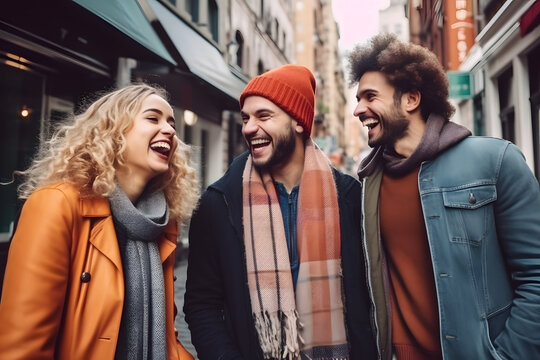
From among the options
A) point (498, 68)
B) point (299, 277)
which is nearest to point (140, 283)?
point (299, 277)

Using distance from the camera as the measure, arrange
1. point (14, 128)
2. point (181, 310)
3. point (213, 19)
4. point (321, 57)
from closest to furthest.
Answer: point (14, 128) → point (181, 310) → point (213, 19) → point (321, 57)

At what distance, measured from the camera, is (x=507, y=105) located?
352 inches

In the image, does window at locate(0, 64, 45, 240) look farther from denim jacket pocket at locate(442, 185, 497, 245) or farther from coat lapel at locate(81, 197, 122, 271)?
denim jacket pocket at locate(442, 185, 497, 245)

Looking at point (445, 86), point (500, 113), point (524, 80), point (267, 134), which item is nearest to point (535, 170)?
point (524, 80)

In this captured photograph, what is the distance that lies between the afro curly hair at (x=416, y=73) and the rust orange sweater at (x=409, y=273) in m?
0.39

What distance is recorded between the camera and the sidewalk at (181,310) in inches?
190

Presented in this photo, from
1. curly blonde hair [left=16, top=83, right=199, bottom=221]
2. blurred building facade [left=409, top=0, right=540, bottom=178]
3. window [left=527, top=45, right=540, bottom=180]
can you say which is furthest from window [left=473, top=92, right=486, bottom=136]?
curly blonde hair [left=16, top=83, right=199, bottom=221]

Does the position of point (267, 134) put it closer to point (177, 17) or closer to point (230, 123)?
point (177, 17)

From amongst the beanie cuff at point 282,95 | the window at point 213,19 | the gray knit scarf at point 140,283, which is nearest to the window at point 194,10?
the window at point 213,19

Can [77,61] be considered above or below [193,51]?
below

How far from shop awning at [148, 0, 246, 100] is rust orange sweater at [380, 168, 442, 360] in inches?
221

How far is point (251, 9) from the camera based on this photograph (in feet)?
52.0

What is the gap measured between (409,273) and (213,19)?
39.7 ft

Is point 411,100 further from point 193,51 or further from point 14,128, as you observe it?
point 193,51
